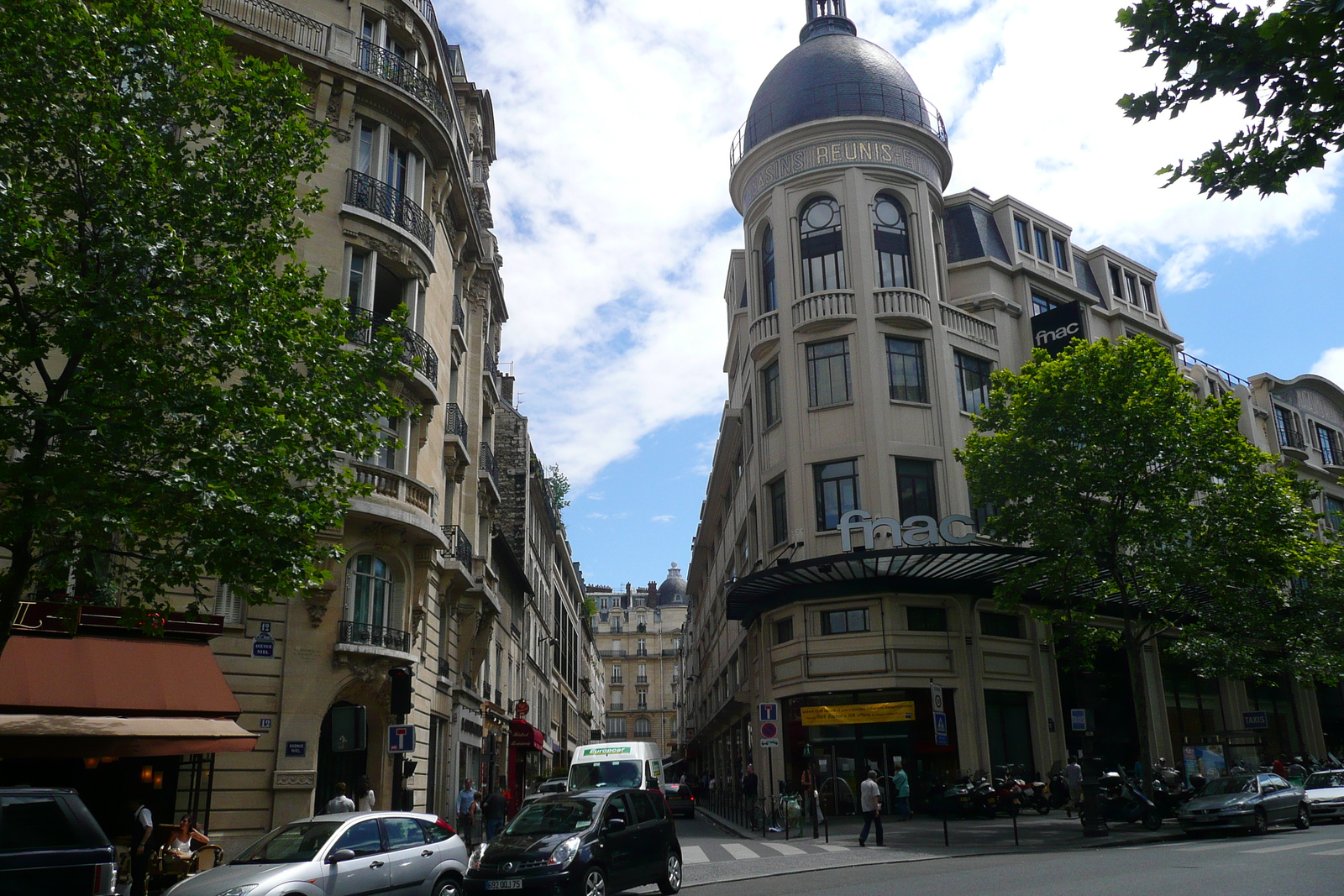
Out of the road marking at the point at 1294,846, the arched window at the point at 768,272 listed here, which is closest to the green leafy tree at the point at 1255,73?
the road marking at the point at 1294,846

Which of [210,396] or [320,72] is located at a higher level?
[320,72]

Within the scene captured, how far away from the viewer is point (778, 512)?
34.4 m

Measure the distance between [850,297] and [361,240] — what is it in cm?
1731

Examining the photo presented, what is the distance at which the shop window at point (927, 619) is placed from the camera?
3053 centimetres

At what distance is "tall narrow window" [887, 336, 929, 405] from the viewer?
3291 cm

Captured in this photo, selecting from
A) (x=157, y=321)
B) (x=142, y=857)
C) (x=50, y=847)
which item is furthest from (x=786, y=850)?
(x=157, y=321)

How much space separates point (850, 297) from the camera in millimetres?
33406

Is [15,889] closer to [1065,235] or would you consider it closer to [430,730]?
[430,730]

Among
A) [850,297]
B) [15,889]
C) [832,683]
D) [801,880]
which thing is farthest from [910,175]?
[15,889]

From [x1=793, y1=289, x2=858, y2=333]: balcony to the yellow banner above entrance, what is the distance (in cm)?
1246

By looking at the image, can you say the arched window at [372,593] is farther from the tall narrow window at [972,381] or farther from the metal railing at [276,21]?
the tall narrow window at [972,381]

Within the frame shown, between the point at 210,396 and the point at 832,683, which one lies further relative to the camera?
the point at 832,683

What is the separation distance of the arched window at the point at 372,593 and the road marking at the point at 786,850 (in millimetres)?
9506

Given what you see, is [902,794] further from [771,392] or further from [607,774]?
[771,392]
